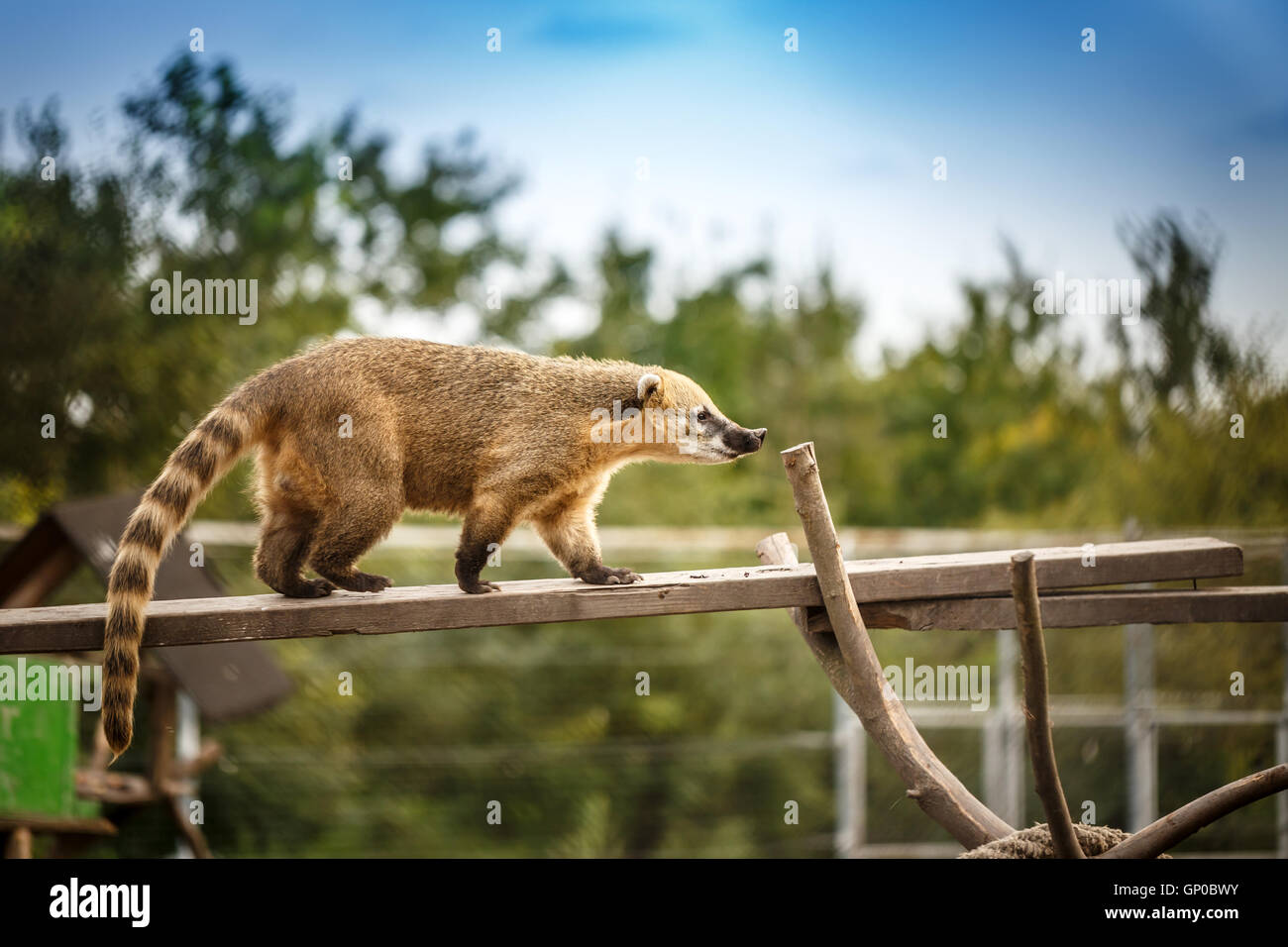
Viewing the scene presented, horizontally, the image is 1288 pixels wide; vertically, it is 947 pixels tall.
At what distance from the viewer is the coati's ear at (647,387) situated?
176 inches

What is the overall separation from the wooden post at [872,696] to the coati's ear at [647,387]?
36.2 inches

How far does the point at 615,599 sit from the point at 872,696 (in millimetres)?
917

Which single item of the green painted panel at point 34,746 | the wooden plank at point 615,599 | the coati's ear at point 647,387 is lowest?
the green painted panel at point 34,746

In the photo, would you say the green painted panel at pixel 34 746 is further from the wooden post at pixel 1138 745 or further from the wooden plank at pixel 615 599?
the wooden post at pixel 1138 745

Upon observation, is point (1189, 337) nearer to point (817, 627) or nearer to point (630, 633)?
point (630, 633)

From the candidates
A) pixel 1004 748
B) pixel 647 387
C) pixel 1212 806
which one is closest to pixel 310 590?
pixel 647 387

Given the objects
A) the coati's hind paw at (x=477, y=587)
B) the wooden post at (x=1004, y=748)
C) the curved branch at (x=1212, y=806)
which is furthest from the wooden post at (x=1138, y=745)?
the coati's hind paw at (x=477, y=587)

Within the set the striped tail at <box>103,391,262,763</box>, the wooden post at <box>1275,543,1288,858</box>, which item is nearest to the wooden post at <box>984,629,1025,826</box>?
the wooden post at <box>1275,543,1288,858</box>

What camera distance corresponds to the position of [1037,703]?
3160mm

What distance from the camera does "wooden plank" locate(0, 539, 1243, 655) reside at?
3871mm

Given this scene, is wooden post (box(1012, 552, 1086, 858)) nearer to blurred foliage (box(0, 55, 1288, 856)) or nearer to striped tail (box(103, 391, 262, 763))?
striped tail (box(103, 391, 262, 763))

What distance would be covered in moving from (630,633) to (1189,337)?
6034 millimetres

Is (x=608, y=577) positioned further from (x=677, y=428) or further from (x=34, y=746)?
(x=34, y=746)
